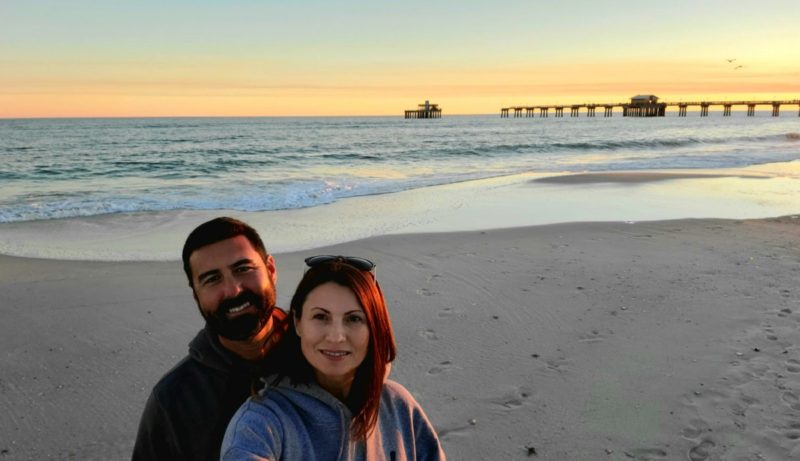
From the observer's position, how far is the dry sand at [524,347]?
4184 mm

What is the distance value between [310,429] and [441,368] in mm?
3554

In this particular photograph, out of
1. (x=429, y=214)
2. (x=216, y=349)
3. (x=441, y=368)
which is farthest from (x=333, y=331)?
(x=429, y=214)

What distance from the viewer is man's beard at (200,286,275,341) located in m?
2.30

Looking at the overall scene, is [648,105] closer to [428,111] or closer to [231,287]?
[428,111]

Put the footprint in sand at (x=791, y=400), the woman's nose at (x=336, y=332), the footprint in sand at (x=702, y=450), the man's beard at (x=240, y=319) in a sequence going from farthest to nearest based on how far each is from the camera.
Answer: the footprint in sand at (x=791, y=400) → the footprint in sand at (x=702, y=450) → the man's beard at (x=240, y=319) → the woman's nose at (x=336, y=332)

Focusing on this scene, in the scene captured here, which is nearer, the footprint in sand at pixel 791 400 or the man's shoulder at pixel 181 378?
the man's shoulder at pixel 181 378

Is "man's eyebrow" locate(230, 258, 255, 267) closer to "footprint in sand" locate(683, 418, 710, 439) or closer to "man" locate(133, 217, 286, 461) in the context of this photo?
"man" locate(133, 217, 286, 461)

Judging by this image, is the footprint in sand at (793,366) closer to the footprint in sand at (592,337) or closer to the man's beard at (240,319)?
the footprint in sand at (592,337)

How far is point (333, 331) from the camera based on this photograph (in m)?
1.80

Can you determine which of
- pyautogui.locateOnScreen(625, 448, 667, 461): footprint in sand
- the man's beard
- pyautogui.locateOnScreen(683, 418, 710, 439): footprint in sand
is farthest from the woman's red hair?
pyautogui.locateOnScreen(683, 418, 710, 439): footprint in sand

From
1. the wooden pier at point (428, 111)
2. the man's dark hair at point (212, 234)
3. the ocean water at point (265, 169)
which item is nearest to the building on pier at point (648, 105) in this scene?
the wooden pier at point (428, 111)

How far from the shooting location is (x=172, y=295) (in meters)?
7.14

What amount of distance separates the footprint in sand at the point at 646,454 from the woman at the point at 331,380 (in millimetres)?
2613

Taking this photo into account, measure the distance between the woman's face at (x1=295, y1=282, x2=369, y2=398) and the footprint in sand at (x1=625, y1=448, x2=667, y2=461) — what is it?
9.39 ft
